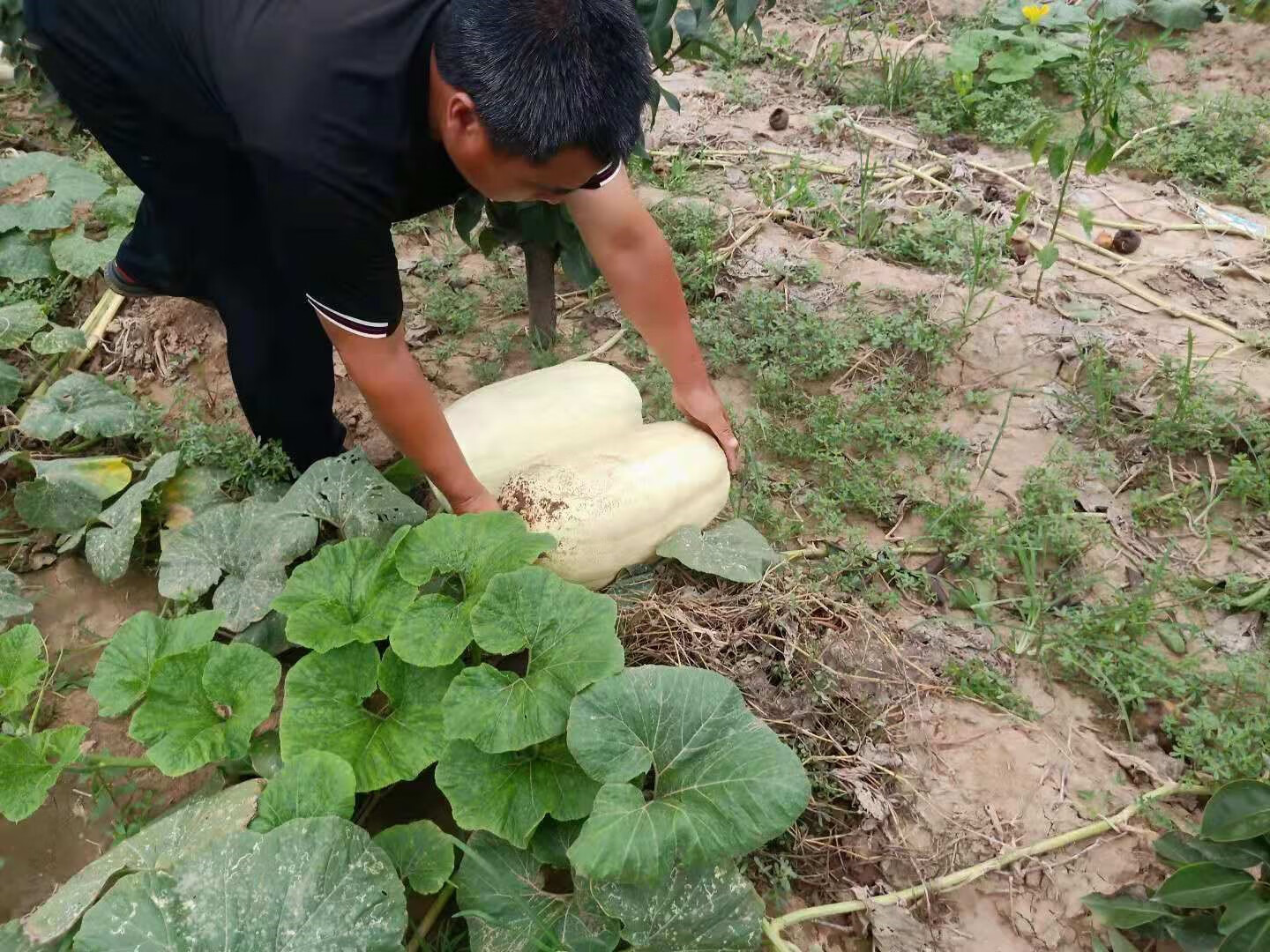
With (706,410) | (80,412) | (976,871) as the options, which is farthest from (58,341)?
(976,871)

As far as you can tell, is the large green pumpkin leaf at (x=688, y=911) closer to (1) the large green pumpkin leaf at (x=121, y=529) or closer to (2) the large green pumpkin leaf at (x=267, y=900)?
(2) the large green pumpkin leaf at (x=267, y=900)

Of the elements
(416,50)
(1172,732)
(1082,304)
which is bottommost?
(1172,732)

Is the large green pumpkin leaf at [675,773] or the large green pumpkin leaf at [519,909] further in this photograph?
the large green pumpkin leaf at [519,909]

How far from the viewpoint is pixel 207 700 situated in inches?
69.9

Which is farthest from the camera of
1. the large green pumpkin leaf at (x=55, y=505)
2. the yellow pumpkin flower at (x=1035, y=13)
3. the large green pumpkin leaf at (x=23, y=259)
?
the yellow pumpkin flower at (x=1035, y=13)

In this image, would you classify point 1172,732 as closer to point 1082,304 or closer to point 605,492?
point 605,492

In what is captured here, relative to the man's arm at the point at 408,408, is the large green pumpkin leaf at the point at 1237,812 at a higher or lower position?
lower

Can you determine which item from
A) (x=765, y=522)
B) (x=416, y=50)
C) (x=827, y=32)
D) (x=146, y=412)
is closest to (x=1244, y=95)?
(x=827, y=32)

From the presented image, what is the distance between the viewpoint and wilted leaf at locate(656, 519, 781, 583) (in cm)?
215

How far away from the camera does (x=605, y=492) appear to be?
2176 mm

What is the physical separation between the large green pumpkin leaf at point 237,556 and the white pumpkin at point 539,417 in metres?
0.47

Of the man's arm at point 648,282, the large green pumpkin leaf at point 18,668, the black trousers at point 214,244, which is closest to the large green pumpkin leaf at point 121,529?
the black trousers at point 214,244

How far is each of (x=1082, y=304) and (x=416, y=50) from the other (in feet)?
8.39

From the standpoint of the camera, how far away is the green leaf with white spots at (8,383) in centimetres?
281
